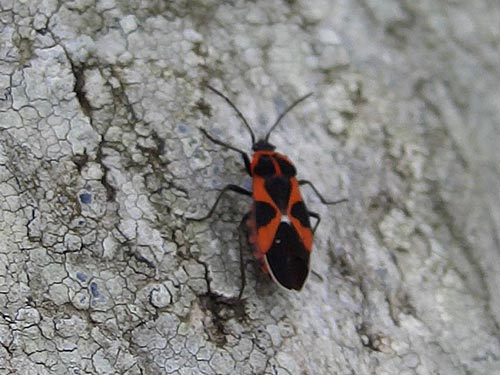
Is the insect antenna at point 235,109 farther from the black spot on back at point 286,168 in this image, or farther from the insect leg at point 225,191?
the insect leg at point 225,191

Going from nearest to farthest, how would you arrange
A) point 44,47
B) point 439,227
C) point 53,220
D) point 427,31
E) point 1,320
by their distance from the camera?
point 1,320, point 53,220, point 44,47, point 439,227, point 427,31

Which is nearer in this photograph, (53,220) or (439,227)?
(53,220)

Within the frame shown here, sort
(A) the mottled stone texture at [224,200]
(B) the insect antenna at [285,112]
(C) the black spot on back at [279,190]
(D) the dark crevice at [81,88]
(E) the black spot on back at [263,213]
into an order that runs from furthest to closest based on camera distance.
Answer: (B) the insect antenna at [285,112]
(C) the black spot on back at [279,190]
(E) the black spot on back at [263,213]
(D) the dark crevice at [81,88]
(A) the mottled stone texture at [224,200]

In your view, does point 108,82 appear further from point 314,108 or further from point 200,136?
point 314,108

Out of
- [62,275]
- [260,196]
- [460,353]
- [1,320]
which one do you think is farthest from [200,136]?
[460,353]

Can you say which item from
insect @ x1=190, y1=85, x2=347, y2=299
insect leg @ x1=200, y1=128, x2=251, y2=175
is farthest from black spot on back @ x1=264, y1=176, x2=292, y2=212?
insect leg @ x1=200, y1=128, x2=251, y2=175

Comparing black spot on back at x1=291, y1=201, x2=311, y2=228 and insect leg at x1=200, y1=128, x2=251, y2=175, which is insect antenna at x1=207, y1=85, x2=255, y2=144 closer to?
insect leg at x1=200, y1=128, x2=251, y2=175

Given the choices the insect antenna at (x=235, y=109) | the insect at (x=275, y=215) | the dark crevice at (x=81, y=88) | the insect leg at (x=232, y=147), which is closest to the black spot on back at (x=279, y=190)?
the insect at (x=275, y=215)
